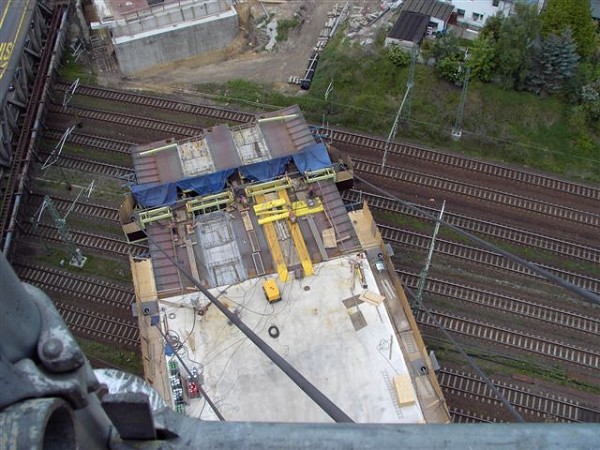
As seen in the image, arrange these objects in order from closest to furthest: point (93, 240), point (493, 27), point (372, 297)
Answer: point (372, 297)
point (93, 240)
point (493, 27)

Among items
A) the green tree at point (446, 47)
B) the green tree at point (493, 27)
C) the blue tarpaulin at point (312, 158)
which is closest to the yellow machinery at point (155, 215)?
the blue tarpaulin at point (312, 158)

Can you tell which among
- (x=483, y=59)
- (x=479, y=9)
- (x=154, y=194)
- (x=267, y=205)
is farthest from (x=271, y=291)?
(x=479, y=9)

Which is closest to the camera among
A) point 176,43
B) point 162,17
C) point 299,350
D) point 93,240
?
point 299,350

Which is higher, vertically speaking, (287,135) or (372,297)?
(287,135)

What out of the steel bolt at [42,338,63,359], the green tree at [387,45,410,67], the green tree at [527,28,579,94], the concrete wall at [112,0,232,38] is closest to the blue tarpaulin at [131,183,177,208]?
the concrete wall at [112,0,232,38]

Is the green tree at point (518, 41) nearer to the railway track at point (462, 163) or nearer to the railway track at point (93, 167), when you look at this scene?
the railway track at point (462, 163)

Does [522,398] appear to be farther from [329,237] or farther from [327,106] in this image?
[327,106]

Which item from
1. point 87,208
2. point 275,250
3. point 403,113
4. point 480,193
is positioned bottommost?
point 480,193
